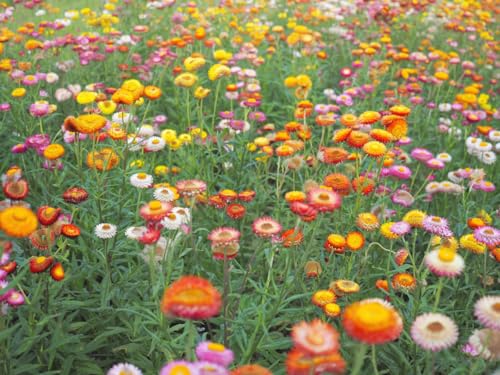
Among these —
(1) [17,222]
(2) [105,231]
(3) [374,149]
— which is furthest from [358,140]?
(1) [17,222]

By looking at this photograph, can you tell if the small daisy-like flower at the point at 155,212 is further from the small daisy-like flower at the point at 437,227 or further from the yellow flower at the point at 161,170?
the yellow flower at the point at 161,170

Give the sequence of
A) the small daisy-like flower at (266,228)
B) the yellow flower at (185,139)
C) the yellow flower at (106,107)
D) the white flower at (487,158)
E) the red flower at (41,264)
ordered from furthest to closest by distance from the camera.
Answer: the white flower at (487,158)
the yellow flower at (185,139)
the yellow flower at (106,107)
the small daisy-like flower at (266,228)
the red flower at (41,264)

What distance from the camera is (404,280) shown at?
247 centimetres

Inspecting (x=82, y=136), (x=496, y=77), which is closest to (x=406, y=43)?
(x=496, y=77)

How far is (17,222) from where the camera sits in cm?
163

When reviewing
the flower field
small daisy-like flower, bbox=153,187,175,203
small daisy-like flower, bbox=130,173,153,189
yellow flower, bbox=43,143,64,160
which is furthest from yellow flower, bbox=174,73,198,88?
small daisy-like flower, bbox=153,187,175,203

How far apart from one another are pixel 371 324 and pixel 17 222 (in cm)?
117

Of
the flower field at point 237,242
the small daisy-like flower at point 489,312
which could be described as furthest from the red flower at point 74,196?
the small daisy-like flower at point 489,312

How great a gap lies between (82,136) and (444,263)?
A: 8.43ft

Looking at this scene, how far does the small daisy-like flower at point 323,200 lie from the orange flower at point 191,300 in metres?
0.70

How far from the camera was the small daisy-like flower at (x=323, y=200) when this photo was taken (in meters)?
1.93

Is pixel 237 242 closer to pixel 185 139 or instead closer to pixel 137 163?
pixel 137 163

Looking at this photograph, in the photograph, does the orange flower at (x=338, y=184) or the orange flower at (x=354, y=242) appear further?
the orange flower at (x=338, y=184)

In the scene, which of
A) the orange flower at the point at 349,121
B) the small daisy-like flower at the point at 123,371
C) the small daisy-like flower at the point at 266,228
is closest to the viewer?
the small daisy-like flower at the point at 123,371
